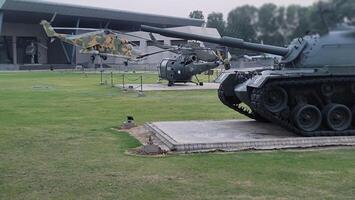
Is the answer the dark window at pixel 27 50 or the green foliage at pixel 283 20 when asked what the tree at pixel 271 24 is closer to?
the green foliage at pixel 283 20

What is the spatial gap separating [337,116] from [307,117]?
68 cm

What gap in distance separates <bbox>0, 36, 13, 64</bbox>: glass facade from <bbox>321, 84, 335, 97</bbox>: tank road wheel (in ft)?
277

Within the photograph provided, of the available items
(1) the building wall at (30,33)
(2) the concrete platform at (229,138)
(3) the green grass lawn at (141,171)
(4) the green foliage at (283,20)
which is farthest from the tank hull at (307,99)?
(1) the building wall at (30,33)

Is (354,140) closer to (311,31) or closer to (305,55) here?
(305,55)

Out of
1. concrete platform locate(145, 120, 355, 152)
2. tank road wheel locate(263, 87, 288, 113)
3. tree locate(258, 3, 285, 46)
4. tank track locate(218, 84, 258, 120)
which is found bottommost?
concrete platform locate(145, 120, 355, 152)

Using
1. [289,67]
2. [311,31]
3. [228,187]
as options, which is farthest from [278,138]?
[311,31]

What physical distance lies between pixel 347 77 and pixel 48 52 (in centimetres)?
8729

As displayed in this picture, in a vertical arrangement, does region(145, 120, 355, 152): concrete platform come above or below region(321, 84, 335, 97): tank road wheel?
below

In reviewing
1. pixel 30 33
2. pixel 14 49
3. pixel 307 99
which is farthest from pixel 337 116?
pixel 30 33

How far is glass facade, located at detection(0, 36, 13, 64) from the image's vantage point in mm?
90125

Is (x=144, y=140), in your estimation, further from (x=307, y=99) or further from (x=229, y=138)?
(x=307, y=99)

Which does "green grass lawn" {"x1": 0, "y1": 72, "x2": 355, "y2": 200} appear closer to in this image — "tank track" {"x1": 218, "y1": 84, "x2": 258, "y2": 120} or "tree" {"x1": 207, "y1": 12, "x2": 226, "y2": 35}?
"tree" {"x1": 207, "y1": 12, "x2": 226, "y2": 35}

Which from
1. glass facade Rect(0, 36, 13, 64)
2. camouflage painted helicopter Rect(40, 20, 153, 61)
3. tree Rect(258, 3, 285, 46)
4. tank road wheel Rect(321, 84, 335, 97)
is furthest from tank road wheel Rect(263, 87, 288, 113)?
glass facade Rect(0, 36, 13, 64)

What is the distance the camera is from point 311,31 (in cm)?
337
